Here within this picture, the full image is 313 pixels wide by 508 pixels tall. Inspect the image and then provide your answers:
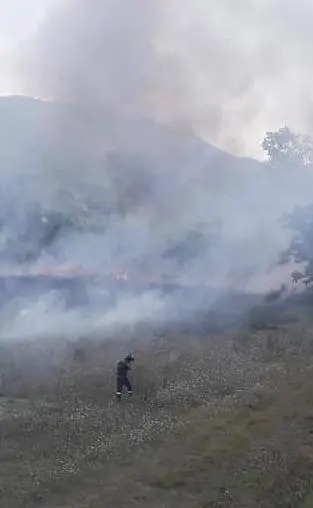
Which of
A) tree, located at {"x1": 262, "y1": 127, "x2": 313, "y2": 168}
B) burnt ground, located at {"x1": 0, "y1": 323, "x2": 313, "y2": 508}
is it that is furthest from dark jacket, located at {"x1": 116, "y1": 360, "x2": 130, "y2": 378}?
tree, located at {"x1": 262, "y1": 127, "x2": 313, "y2": 168}

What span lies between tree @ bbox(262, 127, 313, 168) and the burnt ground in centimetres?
2701

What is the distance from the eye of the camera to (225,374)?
15.9 metres

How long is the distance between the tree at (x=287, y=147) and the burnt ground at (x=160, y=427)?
2701cm

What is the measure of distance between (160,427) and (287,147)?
1472 inches

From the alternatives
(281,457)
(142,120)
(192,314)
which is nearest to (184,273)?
(192,314)

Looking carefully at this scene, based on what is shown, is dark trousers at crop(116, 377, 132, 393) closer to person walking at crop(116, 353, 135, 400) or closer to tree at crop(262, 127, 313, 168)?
person walking at crop(116, 353, 135, 400)

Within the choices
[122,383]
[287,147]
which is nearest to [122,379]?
[122,383]

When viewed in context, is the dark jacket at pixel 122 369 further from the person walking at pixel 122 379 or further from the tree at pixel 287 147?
the tree at pixel 287 147

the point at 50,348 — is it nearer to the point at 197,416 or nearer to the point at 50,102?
the point at 197,416

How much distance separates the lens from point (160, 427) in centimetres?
1205

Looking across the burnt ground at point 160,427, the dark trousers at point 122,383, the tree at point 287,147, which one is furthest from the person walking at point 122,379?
the tree at point 287,147

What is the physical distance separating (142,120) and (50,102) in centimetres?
381

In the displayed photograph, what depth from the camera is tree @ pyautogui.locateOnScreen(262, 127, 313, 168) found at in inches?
1766

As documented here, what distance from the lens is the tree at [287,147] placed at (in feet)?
147
